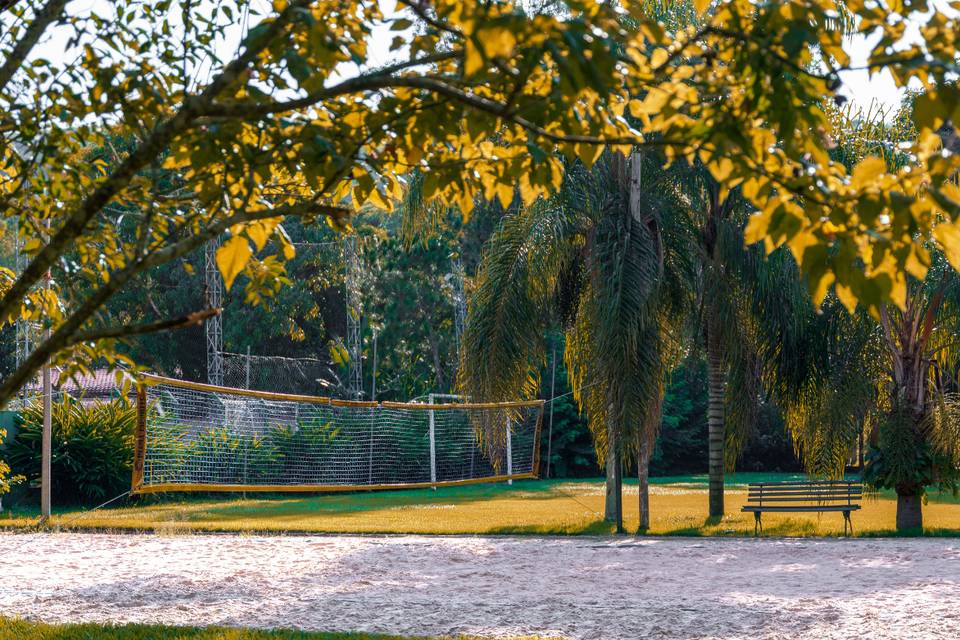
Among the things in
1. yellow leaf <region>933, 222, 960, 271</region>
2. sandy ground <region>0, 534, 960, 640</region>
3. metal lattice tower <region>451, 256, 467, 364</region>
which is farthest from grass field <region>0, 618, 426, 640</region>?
metal lattice tower <region>451, 256, 467, 364</region>

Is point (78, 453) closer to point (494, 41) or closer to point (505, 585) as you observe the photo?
point (505, 585)

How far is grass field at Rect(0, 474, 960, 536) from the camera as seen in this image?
49.5 feet

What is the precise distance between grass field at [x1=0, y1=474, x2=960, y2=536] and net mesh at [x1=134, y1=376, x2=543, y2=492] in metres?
0.53

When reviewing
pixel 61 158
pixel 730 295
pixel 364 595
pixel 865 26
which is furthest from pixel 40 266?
pixel 730 295

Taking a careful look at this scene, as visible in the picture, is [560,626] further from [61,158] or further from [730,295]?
[730,295]

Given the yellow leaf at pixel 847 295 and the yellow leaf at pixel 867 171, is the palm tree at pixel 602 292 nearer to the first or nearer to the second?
the yellow leaf at pixel 847 295

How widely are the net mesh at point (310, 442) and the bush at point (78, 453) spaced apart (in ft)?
3.69

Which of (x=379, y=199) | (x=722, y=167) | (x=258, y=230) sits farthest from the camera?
(x=379, y=199)

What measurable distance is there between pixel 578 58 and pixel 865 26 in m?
0.84

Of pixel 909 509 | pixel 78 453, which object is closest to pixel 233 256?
pixel 909 509

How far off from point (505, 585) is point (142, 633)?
344 centimetres

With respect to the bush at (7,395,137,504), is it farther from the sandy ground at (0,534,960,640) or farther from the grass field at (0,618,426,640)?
the grass field at (0,618,426,640)

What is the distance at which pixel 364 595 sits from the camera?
919 centimetres

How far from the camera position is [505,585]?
9.66 meters
